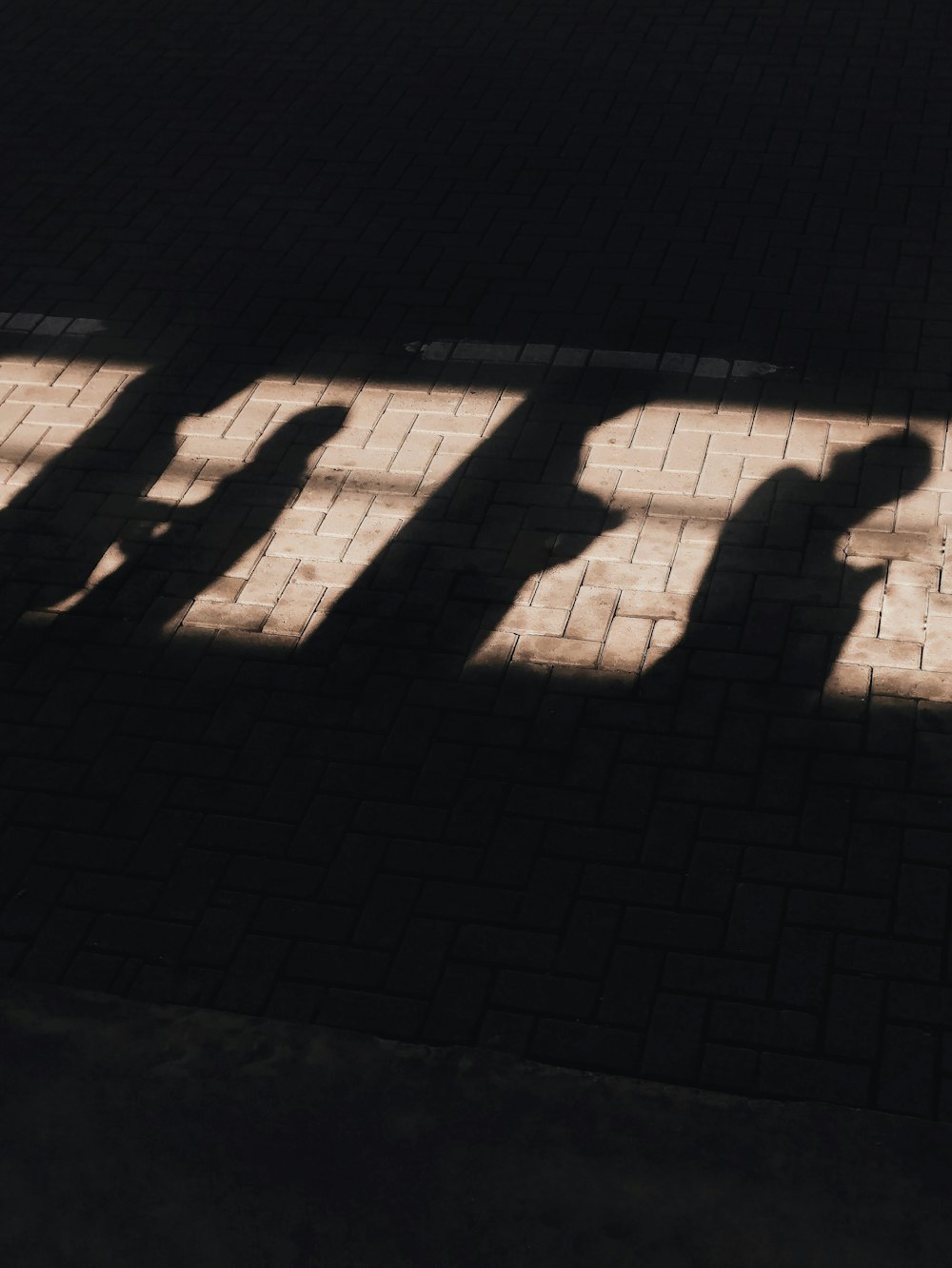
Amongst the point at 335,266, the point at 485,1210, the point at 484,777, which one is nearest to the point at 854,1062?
the point at 485,1210

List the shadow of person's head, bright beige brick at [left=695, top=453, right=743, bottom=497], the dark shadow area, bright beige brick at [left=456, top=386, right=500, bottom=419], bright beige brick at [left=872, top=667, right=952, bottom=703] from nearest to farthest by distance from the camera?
1. bright beige brick at [left=872, top=667, right=952, bottom=703]
2. the shadow of person's head
3. bright beige brick at [left=695, top=453, right=743, bottom=497]
4. bright beige brick at [left=456, top=386, right=500, bottom=419]
5. the dark shadow area

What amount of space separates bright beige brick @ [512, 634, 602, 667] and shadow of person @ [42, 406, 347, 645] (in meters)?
1.41

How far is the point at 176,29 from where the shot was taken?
36.5 ft

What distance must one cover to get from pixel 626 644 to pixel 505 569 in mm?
710

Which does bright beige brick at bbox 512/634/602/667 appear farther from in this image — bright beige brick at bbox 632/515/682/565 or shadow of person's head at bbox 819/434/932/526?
shadow of person's head at bbox 819/434/932/526

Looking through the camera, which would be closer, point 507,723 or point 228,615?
point 507,723

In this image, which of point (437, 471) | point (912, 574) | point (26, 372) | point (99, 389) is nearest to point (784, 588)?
point (912, 574)

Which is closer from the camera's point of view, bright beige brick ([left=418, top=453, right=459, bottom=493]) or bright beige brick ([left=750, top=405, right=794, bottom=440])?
bright beige brick ([left=418, top=453, right=459, bottom=493])

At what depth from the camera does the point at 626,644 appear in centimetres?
536

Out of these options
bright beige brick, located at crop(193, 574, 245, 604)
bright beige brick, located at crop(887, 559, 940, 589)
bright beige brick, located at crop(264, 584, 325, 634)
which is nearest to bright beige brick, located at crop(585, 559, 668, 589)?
bright beige brick, located at crop(887, 559, 940, 589)

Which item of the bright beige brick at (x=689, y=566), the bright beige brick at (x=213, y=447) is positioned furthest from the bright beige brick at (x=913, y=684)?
the bright beige brick at (x=213, y=447)

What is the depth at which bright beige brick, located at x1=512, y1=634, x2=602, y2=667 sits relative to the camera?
17.5 feet

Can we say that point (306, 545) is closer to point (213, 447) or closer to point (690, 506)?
point (213, 447)

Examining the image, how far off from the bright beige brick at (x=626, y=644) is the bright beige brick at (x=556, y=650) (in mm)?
48
